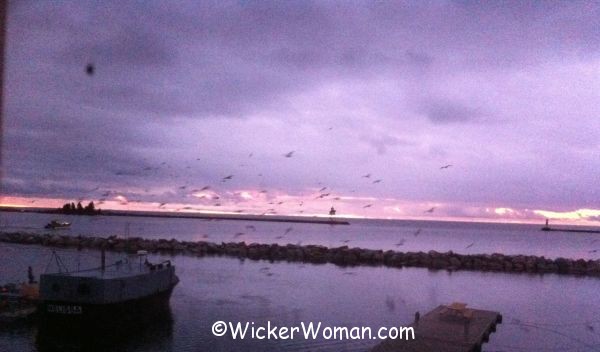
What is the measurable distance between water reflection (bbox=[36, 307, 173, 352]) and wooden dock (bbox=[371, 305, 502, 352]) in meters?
7.95

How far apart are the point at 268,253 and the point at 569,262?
26.9 meters

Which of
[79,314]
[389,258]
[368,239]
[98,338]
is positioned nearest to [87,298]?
[79,314]

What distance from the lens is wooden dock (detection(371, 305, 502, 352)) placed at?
13773 mm

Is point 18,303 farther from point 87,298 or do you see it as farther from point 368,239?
point 368,239

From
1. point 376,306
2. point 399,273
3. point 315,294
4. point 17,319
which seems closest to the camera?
point 17,319

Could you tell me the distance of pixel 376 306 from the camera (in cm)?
2641

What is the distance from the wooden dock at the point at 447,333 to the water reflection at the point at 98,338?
7953 millimetres

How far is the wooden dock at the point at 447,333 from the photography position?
13773mm

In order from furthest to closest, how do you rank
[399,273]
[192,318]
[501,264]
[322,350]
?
[501,264]
[399,273]
[192,318]
[322,350]

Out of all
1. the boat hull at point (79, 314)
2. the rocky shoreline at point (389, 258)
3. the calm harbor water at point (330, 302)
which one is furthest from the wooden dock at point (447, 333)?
the rocky shoreline at point (389, 258)

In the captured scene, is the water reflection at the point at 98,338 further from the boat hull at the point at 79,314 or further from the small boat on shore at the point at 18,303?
the small boat on shore at the point at 18,303

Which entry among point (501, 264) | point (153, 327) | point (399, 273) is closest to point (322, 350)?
point (153, 327)

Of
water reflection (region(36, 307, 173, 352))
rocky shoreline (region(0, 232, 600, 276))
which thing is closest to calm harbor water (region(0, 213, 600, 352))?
water reflection (region(36, 307, 173, 352))

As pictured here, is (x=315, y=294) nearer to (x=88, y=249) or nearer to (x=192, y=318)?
(x=192, y=318)
